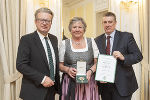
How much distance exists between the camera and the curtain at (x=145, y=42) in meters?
3.53

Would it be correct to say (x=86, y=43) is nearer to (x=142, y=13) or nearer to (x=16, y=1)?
(x=16, y=1)

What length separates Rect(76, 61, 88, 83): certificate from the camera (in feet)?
6.72

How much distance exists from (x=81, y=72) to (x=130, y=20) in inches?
86.2

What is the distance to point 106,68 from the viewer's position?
218cm

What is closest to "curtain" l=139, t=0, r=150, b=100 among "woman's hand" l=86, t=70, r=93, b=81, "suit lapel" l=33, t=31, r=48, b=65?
"woman's hand" l=86, t=70, r=93, b=81

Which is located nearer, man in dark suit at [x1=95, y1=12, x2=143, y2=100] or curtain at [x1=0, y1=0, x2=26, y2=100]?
man in dark suit at [x1=95, y1=12, x2=143, y2=100]

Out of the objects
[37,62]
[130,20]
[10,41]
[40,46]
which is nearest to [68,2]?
[10,41]

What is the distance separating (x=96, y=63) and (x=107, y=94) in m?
0.47

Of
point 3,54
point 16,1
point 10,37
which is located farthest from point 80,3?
point 3,54

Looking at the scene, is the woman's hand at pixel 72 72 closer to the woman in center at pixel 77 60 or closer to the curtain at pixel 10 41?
the woman in center at pixel 77 60

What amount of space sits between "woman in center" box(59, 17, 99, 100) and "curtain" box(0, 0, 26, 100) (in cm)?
97

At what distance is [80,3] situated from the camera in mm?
3408

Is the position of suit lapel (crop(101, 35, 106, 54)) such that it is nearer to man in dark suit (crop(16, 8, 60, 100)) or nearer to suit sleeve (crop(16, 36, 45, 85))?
man in dark suit (crop(16, 8, 60, 100))

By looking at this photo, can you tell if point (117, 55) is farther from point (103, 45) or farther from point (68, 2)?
point (68, 2)
